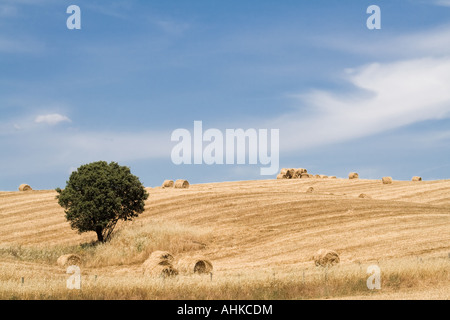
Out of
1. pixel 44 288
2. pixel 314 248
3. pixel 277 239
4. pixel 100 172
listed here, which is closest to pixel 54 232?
pixel 100 172

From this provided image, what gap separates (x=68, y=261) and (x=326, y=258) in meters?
17.0

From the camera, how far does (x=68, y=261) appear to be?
33.0m

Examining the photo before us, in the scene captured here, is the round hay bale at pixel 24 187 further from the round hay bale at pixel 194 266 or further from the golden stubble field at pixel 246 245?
the round hay bale at pixel 194 266

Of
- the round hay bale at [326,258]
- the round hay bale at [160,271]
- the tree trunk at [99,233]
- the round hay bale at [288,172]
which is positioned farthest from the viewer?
the round hay bale at [288,172]

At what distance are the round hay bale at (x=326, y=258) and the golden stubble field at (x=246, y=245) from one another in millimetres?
689

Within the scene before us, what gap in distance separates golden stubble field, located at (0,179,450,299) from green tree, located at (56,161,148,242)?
68.8 inches

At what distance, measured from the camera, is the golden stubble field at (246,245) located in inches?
770

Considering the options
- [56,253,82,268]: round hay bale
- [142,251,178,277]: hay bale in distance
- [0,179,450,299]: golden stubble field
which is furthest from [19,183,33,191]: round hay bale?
[142,251,178,277]: hay bale in distance

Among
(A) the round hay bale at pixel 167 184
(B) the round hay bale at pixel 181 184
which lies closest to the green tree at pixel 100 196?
(B) the round hay bale at pixel 181 184

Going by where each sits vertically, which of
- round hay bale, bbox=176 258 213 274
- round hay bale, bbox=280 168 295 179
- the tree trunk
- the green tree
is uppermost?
round hay bale, bbox=280 168 295 179

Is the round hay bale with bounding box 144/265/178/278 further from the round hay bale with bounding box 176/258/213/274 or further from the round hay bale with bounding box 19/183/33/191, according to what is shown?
the round hay bale with bounding box 19/183/33/191

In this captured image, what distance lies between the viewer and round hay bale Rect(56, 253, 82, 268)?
32.8 meters
